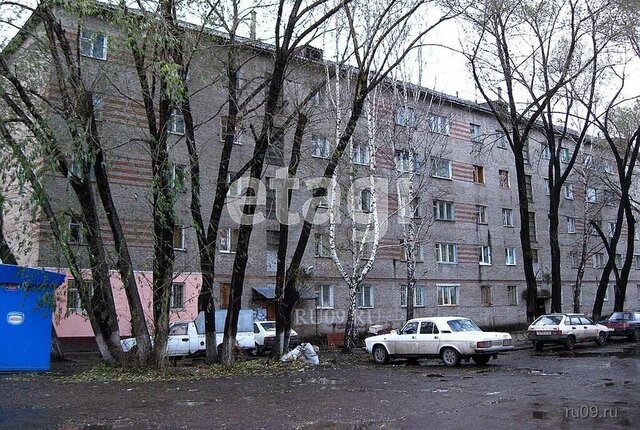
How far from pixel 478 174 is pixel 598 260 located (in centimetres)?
1616

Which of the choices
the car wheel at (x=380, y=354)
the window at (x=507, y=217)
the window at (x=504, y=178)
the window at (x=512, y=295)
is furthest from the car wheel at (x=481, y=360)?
the window at (x=504, y=178)

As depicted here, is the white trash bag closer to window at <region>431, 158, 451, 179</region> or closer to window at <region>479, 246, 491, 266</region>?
window at <region>431, 158, 451, 179</region>

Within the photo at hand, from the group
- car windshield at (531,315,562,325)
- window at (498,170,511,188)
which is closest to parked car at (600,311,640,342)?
car windshield at (531,315,562,325)

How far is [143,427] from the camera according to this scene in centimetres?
896

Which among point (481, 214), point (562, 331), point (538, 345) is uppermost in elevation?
point (481, 214)

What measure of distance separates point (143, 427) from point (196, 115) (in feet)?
62.4

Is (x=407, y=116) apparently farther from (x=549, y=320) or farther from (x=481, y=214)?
(x=481, y=214)

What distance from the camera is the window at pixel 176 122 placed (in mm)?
15980

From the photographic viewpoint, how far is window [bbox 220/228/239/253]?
2784 centimetres

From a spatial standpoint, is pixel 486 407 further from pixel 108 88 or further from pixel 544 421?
pixel 108 88

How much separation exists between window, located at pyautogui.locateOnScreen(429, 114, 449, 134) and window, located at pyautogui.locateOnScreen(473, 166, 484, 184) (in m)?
4.11

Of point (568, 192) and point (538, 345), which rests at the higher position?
point (568, 192)

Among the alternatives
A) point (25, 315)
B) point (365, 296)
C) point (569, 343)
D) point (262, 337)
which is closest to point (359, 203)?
point (365, 296)

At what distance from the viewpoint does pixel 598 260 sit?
49250 mm
